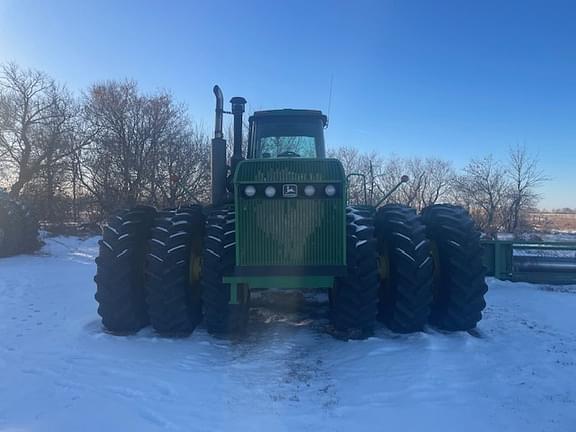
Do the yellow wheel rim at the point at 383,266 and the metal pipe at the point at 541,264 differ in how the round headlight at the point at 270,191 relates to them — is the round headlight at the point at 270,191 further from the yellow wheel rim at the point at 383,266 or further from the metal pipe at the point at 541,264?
the metal pipe at the point at 541,264

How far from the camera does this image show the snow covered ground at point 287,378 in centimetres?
378

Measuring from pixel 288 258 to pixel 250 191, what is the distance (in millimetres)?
913

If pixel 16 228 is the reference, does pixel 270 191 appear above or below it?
above

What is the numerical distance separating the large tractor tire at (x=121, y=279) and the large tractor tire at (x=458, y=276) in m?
4.03

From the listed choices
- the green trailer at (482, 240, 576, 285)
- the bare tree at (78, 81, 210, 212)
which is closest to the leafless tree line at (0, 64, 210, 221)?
the bare tree at (78, 81, 210, 212)

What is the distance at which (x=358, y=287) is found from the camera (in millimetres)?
5664

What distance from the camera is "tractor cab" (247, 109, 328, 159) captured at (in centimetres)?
731

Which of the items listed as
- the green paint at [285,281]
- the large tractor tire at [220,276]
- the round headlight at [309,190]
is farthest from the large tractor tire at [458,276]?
the large tractor tire at [220,276]

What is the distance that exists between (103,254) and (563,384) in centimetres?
549

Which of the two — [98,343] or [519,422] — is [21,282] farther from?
[519,422]

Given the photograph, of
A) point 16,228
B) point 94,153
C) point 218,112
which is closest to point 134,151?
point 94,153

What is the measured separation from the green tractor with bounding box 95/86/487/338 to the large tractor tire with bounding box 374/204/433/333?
1 cm

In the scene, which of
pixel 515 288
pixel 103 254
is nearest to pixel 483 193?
pixel 515 288

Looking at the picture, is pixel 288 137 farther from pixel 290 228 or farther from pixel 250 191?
pixel 290 228
